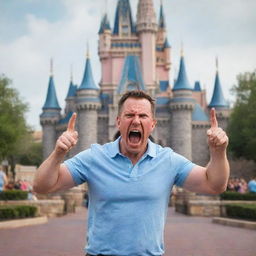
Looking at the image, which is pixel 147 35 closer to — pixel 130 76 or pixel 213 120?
pixel 130 76

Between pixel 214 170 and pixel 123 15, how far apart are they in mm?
56057

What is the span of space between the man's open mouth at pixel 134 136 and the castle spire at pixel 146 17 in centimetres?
5205

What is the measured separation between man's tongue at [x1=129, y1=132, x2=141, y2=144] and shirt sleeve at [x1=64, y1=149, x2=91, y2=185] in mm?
252

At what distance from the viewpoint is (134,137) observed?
10.00ft

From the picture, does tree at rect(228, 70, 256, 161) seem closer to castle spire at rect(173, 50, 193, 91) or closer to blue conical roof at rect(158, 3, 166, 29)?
castle spire at rect(173, 50, 193, 91)

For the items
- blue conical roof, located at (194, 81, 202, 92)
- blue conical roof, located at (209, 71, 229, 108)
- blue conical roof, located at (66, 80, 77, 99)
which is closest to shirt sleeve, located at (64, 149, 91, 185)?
blue conical roof, located at (209, 71, 229, 108)

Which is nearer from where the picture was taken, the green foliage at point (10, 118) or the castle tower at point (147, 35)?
the green foliage at point (10, 118)

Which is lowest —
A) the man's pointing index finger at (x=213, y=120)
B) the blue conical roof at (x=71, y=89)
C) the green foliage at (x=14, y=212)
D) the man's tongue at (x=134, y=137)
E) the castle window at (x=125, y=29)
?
the green foliage at (x=14, y=212)

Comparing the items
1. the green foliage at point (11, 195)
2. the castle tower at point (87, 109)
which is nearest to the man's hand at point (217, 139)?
the green foliage at point (11, 195)

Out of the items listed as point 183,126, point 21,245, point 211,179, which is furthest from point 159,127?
point 211,179

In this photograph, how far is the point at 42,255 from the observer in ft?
26.2

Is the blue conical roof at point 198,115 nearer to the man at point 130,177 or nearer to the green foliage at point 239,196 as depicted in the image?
the green foliage at point 239,196

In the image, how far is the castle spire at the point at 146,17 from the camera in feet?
178

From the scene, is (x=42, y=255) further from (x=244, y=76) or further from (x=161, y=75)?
(x=161, y=75)
